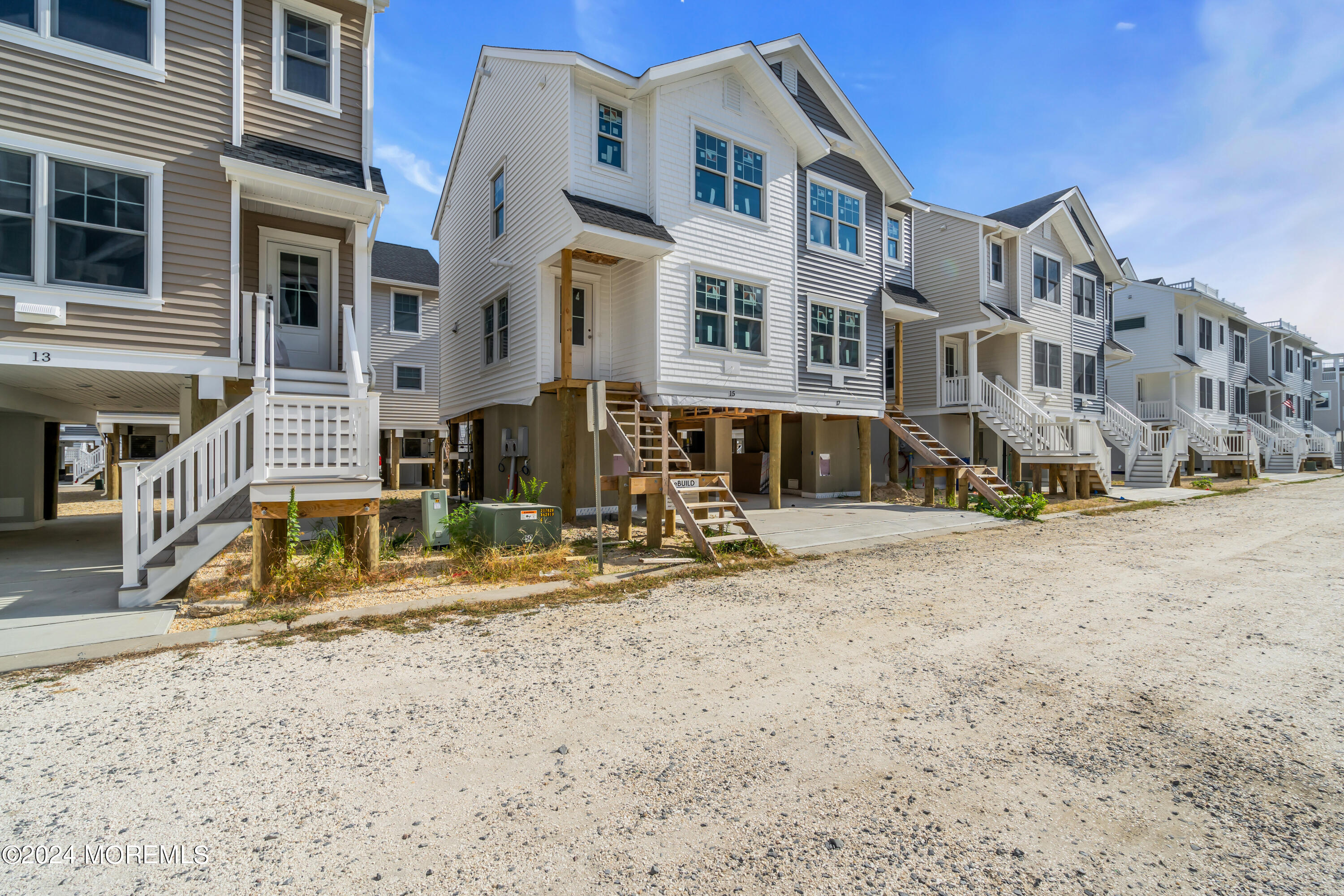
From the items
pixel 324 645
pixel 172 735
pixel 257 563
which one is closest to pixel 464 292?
pixel 257 563

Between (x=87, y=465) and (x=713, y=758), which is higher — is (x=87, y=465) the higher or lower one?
the higher one

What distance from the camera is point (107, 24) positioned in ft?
27.1

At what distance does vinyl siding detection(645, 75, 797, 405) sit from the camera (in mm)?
12906

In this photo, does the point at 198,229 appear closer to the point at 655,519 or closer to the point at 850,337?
the point at 655,519

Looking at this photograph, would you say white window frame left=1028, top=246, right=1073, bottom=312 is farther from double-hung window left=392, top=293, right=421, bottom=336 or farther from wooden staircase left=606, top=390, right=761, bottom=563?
double-hung window left=392, top=293, right=421, bottom=336

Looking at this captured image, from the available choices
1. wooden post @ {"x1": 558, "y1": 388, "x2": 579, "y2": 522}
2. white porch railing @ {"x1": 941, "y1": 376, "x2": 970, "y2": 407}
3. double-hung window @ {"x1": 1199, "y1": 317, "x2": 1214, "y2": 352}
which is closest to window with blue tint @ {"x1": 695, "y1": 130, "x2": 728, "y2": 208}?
wooden post @ {"x1": 558, "y1": 388, "x2": 579, "y2": 522}

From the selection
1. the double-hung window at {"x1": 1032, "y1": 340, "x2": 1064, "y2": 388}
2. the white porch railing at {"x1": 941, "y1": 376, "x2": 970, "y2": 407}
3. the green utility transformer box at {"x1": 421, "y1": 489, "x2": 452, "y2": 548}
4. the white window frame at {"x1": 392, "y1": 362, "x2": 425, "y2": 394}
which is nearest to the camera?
the green utility transformer box at {"x1": 421, "y1": 489, "x2": 452, "y2": 548}

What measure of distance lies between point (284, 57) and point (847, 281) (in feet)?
42.3

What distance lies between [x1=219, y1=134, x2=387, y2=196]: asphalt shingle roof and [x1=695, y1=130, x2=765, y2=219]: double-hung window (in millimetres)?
6665

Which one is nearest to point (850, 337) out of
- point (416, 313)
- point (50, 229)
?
point (50, 229)

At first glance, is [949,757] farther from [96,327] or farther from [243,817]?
[96,327]

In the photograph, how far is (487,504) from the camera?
9977 millimetres

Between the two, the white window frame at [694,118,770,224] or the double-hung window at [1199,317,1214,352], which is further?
the double-hung window at [1199,317,1214,352]

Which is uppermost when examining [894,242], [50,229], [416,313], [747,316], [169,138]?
[894,242]
